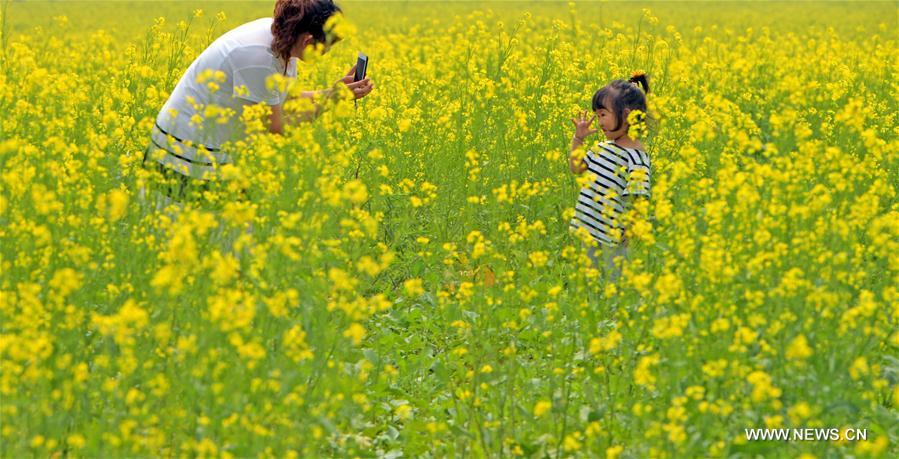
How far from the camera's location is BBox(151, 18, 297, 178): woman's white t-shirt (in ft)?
16.9

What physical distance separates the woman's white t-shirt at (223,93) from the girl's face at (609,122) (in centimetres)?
166

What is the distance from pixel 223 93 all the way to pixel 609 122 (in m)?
2.01

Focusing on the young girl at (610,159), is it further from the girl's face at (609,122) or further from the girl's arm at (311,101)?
the girl's arm at (311,101)

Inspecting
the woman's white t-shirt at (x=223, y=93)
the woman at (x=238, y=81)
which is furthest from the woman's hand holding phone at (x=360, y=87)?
the woman's white t-shirt at (x=223, y=93)

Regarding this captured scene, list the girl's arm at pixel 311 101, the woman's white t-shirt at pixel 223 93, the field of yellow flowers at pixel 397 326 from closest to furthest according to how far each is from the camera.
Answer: the field of yellow flowers at pixel 397 326, the girl's arm at pixel 311 101, the woman's white t-shirt at pixel 223 93

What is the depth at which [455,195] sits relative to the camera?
6.60 metres

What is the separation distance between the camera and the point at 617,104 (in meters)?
5.77

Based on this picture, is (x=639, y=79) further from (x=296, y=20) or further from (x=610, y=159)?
(x=296, y=20)

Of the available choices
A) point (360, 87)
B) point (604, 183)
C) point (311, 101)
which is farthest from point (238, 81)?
point (604, 183)

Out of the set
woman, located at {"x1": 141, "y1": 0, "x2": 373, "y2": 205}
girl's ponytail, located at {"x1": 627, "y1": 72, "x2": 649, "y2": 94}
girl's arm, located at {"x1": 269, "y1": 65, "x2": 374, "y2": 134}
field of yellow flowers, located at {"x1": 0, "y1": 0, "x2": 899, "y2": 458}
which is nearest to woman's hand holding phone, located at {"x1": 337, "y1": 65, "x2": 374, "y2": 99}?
girl's arm, located at {"x1": 269, "y1": 65, "x2": 374, "y2": 134}

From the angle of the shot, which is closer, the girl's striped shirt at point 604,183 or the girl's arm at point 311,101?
the girl's arm at point 311,101

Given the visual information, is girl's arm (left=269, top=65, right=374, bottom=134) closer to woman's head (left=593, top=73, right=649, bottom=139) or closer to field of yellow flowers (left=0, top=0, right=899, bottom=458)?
field of yellow flowers (left=0, top=0, right=899, bottom=458)

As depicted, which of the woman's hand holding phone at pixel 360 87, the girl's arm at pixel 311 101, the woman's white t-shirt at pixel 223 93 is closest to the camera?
the girl's arm at pixel 311 101

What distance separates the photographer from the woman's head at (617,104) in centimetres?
577
